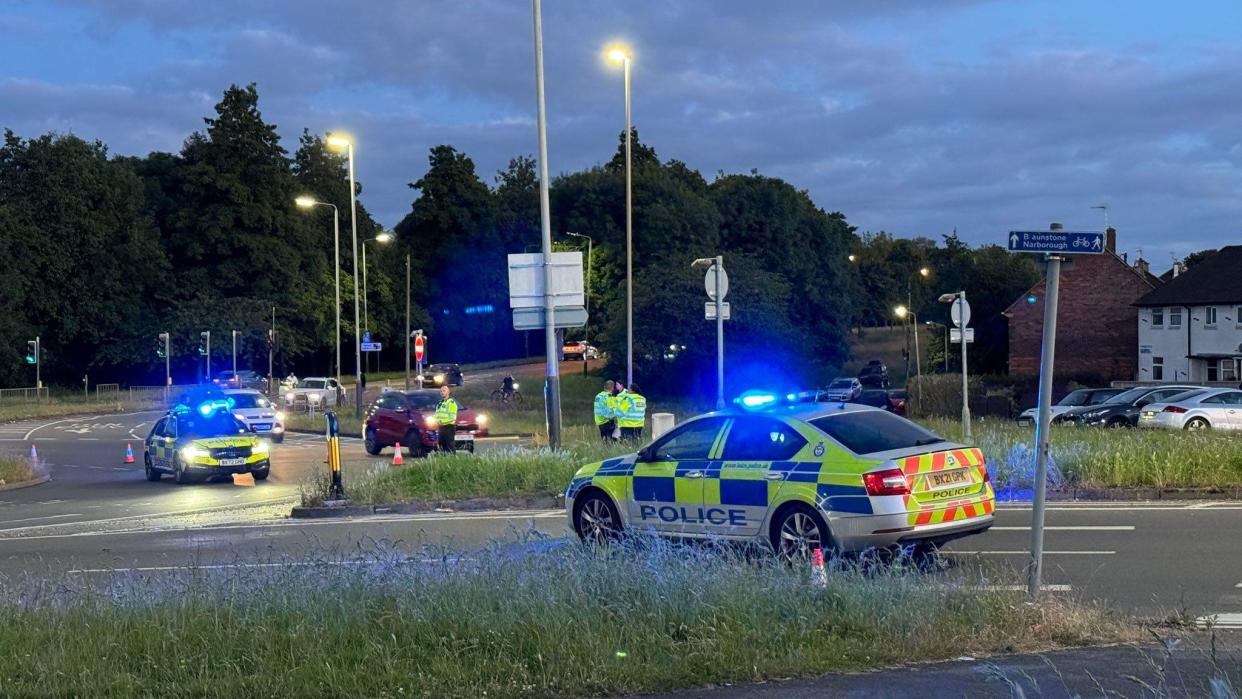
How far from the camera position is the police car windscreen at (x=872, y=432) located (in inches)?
424

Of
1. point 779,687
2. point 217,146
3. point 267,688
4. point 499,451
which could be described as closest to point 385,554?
point 267,688

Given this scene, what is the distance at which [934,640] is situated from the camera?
7273mm

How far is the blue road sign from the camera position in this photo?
8.27m

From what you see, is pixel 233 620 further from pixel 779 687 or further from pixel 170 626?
pixel 779 687

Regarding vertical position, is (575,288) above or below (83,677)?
above

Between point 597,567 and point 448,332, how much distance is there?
9039 centimetres

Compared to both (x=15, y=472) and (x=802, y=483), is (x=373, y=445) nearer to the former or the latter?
(x=15, y=472)

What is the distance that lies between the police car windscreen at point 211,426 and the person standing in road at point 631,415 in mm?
8432

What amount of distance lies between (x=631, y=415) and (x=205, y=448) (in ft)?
28.9

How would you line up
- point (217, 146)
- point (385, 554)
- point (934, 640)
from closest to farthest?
1. point (934, 640)
2. point (385, 554)
3. point (217, 146)

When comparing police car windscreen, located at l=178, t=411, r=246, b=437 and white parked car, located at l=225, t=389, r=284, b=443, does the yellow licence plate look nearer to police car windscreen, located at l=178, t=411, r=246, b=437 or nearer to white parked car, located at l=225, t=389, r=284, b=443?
police car windscreen, located at l=178, t=411, r=246, b=437

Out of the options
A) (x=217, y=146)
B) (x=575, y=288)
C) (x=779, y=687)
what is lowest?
(x=779, y=687)

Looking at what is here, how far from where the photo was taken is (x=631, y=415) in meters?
21.8

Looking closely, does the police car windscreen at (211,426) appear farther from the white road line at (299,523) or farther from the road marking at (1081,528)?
the road marking at (1081,528)
